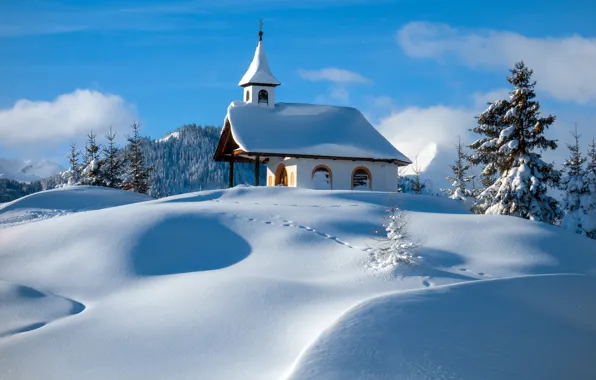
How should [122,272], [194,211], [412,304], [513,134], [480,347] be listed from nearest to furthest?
1. [480,347]
2. [412,304]
3. [122,272]
4. [194,211]
5. [513,134]

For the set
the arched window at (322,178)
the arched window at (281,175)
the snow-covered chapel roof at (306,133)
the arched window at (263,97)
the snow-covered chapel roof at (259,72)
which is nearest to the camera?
the snow-covered chapel roof at (306,133)

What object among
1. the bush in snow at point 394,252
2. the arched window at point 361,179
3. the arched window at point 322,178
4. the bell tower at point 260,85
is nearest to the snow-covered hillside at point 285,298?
the bush in snow at point 394,252

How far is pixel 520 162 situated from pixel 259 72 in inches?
591

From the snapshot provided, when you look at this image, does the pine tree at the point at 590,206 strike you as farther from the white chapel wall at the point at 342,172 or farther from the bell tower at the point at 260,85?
the bell tower at the point at 260,85

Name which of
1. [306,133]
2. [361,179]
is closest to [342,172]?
[361,179]

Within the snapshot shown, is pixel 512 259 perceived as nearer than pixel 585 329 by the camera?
No

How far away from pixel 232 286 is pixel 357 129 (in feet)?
69.0

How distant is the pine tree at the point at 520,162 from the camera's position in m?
22.8

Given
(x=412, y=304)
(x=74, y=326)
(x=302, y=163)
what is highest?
(x=302, y=163)

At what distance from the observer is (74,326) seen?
405 inches

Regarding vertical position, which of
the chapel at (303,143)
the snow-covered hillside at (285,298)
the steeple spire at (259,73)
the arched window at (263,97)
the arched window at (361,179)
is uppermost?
the steeple spire at (259,73)

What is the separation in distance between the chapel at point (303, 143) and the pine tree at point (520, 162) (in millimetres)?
6072

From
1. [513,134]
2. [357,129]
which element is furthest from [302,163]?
[513,134]

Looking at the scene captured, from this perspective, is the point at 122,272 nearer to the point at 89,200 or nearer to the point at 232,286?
the point at 232,286
